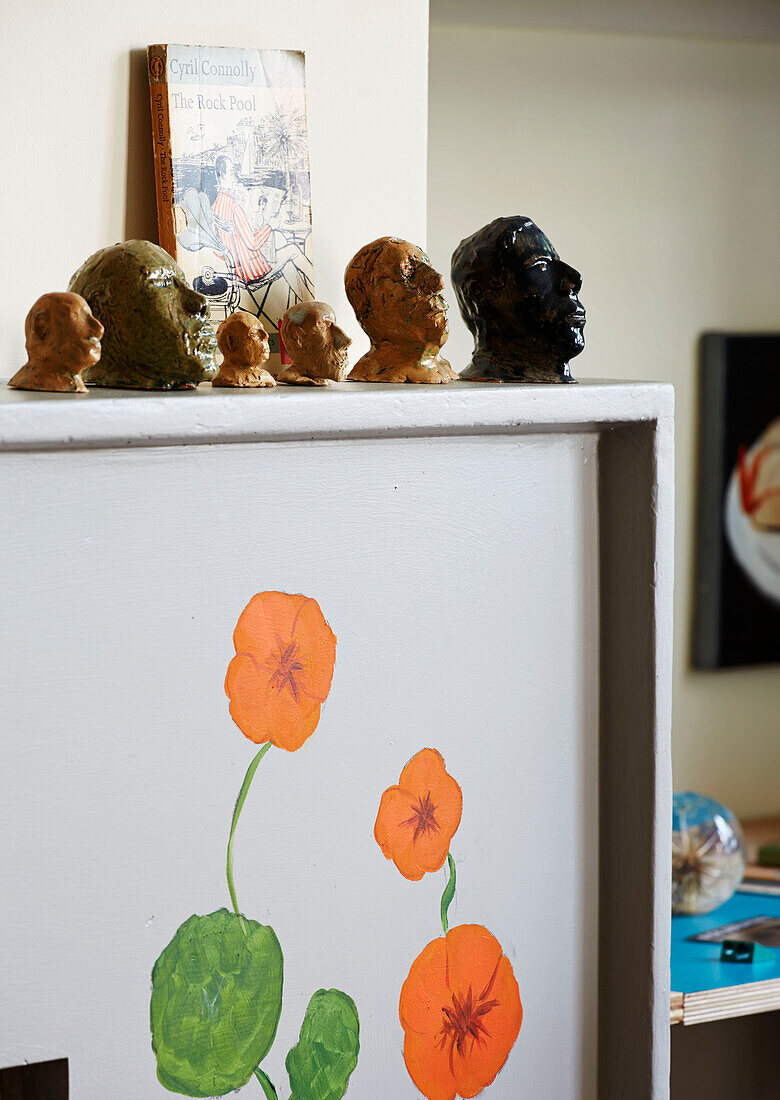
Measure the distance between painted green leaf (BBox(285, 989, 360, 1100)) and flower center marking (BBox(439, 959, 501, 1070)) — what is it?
2.5 inches

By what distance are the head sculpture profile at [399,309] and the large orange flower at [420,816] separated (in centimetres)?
28

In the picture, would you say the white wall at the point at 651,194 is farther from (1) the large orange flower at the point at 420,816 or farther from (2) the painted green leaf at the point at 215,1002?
(2) the painted green leaf at the point at 215,1002

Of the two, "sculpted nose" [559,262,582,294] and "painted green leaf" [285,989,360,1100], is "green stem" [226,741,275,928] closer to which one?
"painted green leaf" [285,989,360,1100]

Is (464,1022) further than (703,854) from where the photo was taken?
No

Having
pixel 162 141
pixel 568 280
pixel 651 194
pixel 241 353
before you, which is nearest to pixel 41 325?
pixel 241 353

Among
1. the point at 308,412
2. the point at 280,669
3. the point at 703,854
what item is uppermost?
the point at 308,412

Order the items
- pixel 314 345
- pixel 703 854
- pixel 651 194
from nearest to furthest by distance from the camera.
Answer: pixel 314 345 < pixel 703 854 < pixel 651 194

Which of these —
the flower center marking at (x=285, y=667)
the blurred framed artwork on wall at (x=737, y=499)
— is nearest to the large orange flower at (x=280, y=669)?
the flower center marking at (x=285, y=667)

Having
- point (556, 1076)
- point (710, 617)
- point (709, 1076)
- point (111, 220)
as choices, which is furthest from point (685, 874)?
point (111, 220)

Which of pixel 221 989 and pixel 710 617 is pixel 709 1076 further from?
pixel 221 989

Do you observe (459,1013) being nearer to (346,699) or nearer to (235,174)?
(346,699)

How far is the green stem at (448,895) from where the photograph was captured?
2.65 feet

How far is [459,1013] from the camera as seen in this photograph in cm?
81

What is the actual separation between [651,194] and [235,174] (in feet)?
3.70
